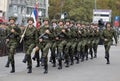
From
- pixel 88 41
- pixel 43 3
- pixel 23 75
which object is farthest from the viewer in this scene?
pixel 43 3

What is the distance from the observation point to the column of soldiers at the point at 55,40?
15.9m

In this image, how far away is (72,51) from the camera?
784 inches

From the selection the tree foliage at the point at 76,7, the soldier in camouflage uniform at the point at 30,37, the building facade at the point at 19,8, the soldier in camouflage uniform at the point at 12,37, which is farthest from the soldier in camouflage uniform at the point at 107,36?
the tree foliage at the point at 76,7

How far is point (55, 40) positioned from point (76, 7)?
64.3m

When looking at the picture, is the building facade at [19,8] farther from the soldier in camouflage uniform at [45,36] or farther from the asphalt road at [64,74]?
the soldier in camouflage uniform at [45,36]

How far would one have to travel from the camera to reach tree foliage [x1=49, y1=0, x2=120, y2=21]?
259 ft

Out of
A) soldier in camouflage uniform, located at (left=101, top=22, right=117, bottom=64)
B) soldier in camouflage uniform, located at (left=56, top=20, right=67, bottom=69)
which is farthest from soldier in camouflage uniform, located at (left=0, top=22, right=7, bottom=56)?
soldier in camouflage uniform, located at (left=56, top=20, right=67, bottom=69)

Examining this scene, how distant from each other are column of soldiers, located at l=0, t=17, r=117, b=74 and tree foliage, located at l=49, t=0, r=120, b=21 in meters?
51.7

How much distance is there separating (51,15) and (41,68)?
7181 centimetres

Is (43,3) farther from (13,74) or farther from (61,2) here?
(13,74)

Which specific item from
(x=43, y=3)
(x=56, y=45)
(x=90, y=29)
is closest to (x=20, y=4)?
(x=43, y=3)

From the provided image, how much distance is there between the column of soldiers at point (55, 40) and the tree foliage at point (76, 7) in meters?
51.7

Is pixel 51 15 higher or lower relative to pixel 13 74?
lower

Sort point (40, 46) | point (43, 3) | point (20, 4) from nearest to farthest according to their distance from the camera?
point (40, 46)
point (20, 4)
point (43, 3)
